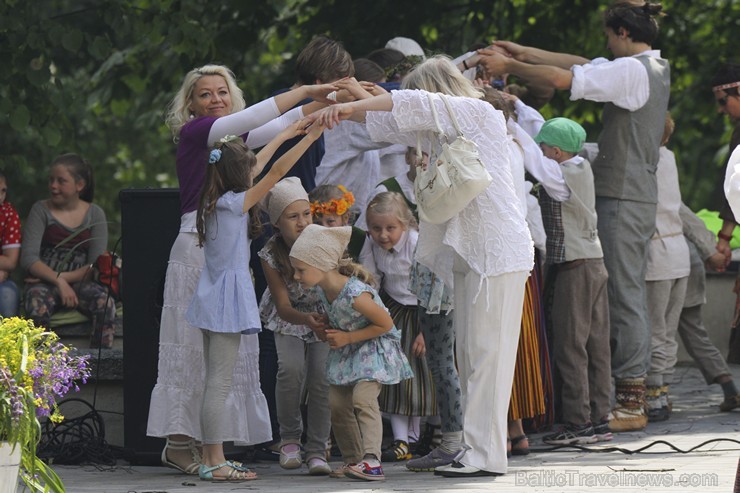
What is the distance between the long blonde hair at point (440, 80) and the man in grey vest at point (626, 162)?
5.44ft

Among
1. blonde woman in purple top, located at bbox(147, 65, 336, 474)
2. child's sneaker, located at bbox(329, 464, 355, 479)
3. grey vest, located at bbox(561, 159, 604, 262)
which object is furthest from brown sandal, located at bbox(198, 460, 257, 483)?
grey vest, located at bbox(561, 159, 604, 262)

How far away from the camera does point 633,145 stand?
8.52 metres

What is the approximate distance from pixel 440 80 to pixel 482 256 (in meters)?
0.80

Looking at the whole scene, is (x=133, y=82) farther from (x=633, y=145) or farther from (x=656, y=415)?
(x=656, y=415)

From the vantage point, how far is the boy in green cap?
803 cm

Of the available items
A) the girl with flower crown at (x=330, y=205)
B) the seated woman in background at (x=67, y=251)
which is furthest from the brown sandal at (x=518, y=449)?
the seated woman in background at (x=67, y=251)

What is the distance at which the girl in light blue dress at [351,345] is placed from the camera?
663cm

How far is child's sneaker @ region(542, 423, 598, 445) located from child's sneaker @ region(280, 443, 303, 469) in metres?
1.48

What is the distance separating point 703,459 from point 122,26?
5648mm

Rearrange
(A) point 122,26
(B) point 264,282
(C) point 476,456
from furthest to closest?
(A) point 122,26 → (B) point 264,282 → (C) point 476,456

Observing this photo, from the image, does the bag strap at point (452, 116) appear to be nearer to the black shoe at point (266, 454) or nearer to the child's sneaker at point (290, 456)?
the child's sneaker at point (290, 456)

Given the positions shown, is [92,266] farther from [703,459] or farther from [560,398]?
[703,459]

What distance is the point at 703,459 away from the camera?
284 inches

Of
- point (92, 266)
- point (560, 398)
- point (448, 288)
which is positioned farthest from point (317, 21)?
point (448, 288)
